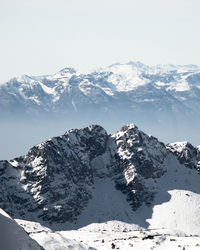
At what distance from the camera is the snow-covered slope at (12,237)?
170ft

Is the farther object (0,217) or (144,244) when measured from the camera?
(144,244)

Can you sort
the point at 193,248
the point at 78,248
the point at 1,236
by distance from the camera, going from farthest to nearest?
the point at 193,248 < the point at 78,248 < the point at 1,236

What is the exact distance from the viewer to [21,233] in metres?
53.4

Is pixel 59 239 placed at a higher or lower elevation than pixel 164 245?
higher

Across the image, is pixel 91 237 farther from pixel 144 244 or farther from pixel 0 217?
pixel 0 217

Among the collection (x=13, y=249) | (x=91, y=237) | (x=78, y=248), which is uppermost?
(x=13, y=249)

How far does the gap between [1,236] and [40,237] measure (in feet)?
79.2

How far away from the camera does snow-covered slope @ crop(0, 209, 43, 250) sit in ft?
170

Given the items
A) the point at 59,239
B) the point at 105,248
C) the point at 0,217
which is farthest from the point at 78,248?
the point at 0,217

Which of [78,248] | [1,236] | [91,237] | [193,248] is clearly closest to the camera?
[1,236]

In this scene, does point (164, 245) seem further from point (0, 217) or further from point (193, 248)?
point (0, 217)

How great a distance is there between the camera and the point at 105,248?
289ft

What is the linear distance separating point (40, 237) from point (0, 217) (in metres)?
23.5

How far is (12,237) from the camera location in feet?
172
